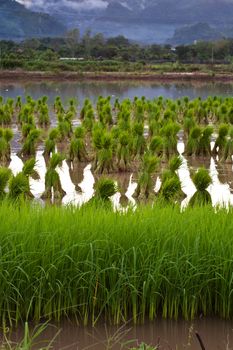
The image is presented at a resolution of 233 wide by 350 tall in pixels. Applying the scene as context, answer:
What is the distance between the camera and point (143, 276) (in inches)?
149

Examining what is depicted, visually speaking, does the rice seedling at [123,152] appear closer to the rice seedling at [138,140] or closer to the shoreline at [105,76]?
the rice seedling at [138,140]

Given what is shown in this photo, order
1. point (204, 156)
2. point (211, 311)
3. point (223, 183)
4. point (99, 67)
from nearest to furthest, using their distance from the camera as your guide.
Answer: point (211, 311), point (223, 183), point (204, 156), point (99, 67)

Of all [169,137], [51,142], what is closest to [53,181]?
[51,142]

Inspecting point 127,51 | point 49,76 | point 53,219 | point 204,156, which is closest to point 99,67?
point 49,76

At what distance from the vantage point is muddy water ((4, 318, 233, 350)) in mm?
3525

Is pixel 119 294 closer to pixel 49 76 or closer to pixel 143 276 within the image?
pixel 143 276

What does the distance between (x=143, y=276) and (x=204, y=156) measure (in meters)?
6.06

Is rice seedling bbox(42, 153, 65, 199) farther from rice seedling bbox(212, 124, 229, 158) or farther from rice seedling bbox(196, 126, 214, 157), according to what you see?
rice seedling bbox(196, 126, 214, 157)

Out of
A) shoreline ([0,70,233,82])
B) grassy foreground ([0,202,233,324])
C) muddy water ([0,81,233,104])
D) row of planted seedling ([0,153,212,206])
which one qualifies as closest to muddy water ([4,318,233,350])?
grassy foreground ([0,202,233,324])

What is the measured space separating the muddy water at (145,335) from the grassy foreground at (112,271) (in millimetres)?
73

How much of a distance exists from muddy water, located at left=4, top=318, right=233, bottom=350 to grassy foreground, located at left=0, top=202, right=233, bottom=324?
73 millimetres

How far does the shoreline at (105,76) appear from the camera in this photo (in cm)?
3794

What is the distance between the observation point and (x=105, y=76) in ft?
129

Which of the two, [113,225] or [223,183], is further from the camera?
[223,183]
